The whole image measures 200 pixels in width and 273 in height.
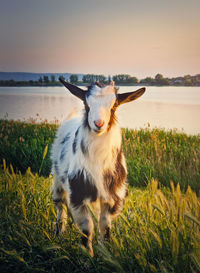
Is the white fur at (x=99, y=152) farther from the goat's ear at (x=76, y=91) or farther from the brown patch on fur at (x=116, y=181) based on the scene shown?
the goat's ear at (x=76, y=91)

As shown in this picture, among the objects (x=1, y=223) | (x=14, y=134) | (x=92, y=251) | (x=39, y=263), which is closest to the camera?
(x=39, y=263)

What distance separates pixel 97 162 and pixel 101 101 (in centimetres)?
65

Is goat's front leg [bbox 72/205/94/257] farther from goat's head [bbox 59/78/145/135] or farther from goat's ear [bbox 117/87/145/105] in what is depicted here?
goat's ear [bbox 117/87/145/105]

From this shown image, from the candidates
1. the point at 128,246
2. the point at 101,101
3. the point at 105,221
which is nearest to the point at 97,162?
the point at 101,101

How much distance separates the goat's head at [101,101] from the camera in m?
2.53

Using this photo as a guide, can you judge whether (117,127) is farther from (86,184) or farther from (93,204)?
(93,204)

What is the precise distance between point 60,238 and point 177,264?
1.30 m

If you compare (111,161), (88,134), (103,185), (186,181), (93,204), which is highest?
(88,134)

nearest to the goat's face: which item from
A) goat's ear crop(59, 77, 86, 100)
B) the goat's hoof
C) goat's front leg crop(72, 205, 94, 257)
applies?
goat's ear crop(59, 77, 86, 100)

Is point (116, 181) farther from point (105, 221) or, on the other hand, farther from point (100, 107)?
point (100, 107)

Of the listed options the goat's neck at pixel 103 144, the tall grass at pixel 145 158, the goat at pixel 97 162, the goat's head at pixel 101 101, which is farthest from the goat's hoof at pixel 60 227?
the tall grass at pixel 145 158

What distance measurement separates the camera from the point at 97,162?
A: 2850 millimetres

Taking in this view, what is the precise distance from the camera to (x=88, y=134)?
274 cm

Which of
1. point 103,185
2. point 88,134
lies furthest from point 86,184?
point 88,134
